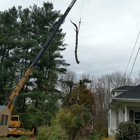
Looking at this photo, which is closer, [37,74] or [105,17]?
[105,17]

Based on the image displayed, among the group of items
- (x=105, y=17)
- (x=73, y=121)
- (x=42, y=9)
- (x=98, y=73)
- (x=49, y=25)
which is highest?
(x=42, y=9)

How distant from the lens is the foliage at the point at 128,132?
10.3 meters

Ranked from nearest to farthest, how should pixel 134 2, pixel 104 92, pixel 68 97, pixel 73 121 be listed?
pixel 134 2 < pixel 73 121 < pixel 68 97 < pixel 104 92

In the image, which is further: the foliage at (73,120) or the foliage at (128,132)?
the foliage at (73,120)

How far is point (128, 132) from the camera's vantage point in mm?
10430

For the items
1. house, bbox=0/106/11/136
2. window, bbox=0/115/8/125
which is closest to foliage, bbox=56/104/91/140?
house, bbox=0/106/11/136

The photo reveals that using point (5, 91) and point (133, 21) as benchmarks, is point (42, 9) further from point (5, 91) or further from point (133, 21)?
point (133, 21)

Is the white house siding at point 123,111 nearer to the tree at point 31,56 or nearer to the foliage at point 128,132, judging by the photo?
the foliage at point 128,132

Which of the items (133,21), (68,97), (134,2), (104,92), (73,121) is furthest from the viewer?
(104,92)

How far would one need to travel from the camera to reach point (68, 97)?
26141 millimetres

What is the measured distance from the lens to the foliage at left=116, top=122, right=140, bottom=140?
1029 centimetres

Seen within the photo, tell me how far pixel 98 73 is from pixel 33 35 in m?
17.8

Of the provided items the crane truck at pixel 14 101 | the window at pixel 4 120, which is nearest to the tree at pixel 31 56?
the crane truck at pixel 14 101

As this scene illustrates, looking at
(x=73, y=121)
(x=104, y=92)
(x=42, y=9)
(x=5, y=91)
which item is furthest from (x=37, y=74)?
(x=104, y=92)
